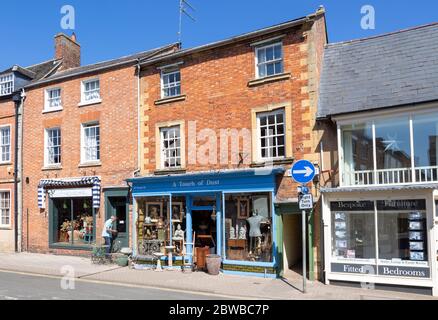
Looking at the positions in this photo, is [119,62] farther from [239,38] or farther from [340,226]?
[340,226]

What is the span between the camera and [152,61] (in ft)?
54.4

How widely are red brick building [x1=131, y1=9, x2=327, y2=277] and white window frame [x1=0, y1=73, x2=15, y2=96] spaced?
7993 millimetres

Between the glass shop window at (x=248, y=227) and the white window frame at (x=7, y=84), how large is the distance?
42.3 ft

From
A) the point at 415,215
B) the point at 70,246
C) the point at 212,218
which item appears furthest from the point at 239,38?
the point at 70,246

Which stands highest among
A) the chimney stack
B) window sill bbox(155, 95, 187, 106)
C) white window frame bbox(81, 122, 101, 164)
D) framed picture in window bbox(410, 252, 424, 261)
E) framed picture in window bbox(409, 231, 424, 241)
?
the chimney stack

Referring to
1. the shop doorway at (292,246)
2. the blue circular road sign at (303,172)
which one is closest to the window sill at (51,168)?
the shop doorway at (292,246)

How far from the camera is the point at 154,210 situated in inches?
630

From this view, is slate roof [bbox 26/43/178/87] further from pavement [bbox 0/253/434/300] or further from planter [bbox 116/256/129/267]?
pavement [bbox 0/253/434/300]

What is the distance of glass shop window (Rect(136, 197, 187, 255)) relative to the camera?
15.3m

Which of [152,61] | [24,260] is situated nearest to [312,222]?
[152,61]

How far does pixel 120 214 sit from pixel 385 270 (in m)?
10.1

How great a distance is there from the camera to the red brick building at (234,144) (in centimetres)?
1343

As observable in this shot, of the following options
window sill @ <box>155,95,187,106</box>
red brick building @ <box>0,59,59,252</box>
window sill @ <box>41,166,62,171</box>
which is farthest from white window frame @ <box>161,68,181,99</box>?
red brick building @ <box>0,59,59,252</box>
